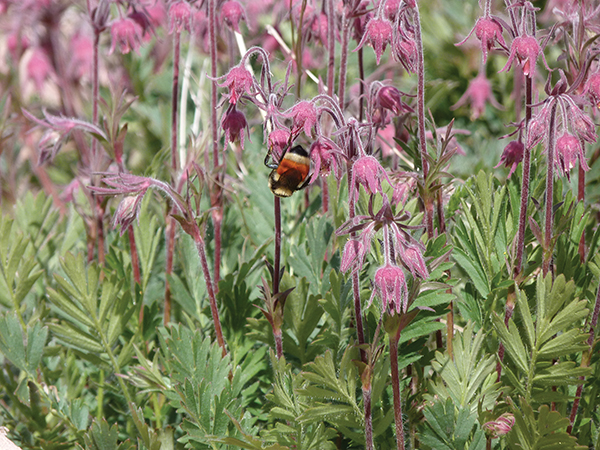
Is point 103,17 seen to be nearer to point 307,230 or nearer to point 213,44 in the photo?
point 213,44

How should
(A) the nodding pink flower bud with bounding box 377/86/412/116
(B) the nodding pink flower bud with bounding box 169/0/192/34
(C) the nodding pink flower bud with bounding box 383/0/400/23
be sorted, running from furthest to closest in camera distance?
(B) the nodding pink flower bud with bounding box 169/0/192/34 < (A) the nodding pink flower bud with bounding box 377/86/412/116 < (C) the nodding pink flower bud with bounding box 383/0/400/23

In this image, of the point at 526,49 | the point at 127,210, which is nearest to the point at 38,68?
the point at 127,210

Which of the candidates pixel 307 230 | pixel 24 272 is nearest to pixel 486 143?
pixel 307 230

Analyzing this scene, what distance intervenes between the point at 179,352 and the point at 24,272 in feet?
2.99

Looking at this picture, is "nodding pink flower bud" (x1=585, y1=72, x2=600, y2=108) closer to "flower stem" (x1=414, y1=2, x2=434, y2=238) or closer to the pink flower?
"flower stem" (x1=414, y1=2, x2=434, y2=238)

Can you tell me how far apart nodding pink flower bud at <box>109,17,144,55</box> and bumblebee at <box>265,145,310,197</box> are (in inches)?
57.8

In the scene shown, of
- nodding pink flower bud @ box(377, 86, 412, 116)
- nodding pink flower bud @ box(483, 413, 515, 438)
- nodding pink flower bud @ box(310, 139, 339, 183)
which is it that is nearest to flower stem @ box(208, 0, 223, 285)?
nodding pink flower bud @ box(377, 86, 412, 116)

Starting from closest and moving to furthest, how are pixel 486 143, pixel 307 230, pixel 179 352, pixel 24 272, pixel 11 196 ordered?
pixel 179 352
pixel 307 230
pixel 24 272
pixel 486 143
pixel 11 196

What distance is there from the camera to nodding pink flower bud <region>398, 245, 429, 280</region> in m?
1.71

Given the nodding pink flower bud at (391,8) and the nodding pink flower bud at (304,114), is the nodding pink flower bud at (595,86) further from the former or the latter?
the nodding pink flower bud at (304,114)

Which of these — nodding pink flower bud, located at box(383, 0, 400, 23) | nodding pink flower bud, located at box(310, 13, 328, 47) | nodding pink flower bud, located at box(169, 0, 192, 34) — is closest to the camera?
nodding pink flower bud, located at box(383, 0, 400, 23)

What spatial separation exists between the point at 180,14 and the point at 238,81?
93cm

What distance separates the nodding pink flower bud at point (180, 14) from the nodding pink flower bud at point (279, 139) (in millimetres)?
1055

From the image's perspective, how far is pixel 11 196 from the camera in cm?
475
